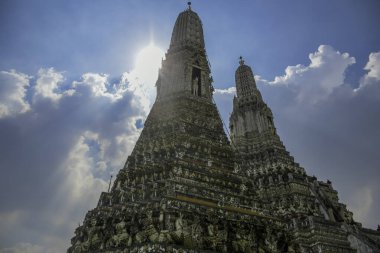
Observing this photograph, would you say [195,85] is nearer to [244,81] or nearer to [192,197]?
[192,197]

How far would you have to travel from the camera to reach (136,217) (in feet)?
51.4

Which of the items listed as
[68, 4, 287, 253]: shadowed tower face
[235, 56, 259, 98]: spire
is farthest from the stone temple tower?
[235, 56, 259, 98]: spire

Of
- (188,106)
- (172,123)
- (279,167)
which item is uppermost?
(279,167)

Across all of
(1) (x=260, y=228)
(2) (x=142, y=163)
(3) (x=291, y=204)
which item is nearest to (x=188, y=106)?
(2) (x=142, y=163)

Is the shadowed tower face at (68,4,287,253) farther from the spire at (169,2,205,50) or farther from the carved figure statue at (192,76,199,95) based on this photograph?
the spire at (169,2,205,50)

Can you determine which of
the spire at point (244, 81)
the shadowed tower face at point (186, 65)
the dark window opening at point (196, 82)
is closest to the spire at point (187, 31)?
the shadowed tower face at point (186, 65)

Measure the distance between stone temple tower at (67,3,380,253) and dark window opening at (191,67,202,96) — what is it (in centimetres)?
10

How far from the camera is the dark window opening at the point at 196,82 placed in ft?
97.8

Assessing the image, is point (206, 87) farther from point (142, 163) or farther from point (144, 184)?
point (144, 184)

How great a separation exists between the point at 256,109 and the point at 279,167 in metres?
13.7

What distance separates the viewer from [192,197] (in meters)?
17.0

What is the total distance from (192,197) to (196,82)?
15777 millimetres

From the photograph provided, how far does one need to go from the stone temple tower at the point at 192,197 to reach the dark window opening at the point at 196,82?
10 cm

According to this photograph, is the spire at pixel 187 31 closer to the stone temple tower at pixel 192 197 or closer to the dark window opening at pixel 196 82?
the stone temple tower at pixel 192 197
